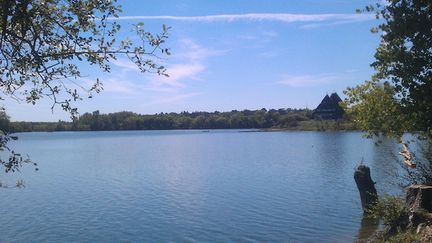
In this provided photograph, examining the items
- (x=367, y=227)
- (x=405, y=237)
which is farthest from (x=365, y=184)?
(x=405, y=237)

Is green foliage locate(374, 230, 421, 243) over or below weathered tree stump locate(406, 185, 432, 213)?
below

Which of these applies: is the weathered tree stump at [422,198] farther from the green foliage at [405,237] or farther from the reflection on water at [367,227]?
the reflection on water at [367,227]

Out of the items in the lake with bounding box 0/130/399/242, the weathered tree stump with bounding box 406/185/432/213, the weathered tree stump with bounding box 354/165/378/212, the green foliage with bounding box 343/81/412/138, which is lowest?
the lake with bounding box 0/130/399/242

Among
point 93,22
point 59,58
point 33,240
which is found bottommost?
point 33,240

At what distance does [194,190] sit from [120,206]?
774 cm

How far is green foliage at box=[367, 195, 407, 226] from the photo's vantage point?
12.6m

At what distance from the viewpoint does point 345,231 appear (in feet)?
71.1

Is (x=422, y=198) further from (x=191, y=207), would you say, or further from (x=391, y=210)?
(x=191, y=207)

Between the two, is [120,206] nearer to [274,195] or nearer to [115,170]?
[274,195]

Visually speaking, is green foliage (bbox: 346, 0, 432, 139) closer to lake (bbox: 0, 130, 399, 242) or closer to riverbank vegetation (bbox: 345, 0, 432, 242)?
riverbank vegetation (bbox: 345, 0, 432, 242)

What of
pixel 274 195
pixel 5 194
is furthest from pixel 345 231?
pixel 5 194

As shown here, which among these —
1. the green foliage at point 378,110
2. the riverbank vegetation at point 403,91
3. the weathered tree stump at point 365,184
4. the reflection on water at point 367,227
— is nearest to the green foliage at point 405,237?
the riverbank vegetation at point 403,91

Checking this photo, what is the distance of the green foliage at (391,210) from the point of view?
1262cm

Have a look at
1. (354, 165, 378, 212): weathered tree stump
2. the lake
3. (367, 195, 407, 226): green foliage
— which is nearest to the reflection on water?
the lake
